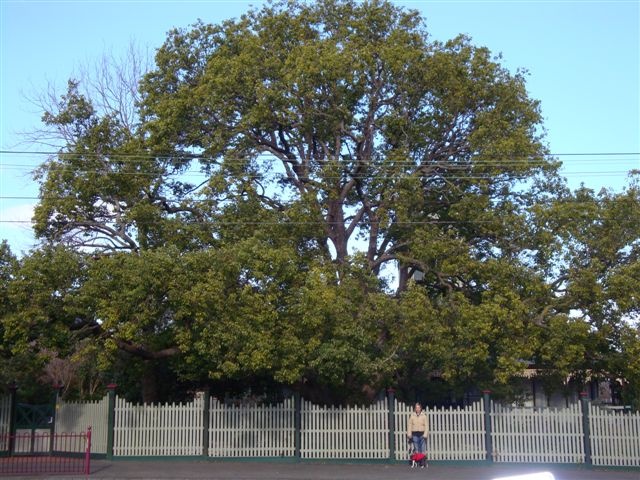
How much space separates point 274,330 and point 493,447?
7031mm

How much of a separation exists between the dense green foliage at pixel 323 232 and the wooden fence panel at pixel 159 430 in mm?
1316

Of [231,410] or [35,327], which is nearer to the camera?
[35,327]

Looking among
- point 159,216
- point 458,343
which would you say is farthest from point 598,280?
point 159,216

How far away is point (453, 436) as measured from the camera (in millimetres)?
21922

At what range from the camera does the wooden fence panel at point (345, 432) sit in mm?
22156

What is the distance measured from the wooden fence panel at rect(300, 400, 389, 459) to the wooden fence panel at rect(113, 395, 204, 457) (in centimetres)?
318

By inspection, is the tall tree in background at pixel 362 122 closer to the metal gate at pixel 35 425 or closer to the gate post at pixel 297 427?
the gate post at pixel 297 427

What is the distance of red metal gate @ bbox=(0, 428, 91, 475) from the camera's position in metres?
19.4

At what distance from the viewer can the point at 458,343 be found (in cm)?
2152

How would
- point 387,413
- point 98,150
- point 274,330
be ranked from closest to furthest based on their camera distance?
point 274,330
point 387,413
point 98,150

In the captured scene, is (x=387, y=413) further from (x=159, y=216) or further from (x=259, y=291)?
(x=159, y=216)

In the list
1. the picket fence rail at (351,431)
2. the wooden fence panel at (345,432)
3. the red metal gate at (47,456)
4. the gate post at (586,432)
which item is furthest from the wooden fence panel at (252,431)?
the gate post at (586,432)

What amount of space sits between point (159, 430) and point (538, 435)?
10.8 meters

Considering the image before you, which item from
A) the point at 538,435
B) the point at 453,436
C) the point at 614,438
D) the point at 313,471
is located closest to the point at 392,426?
the point at 453,436
